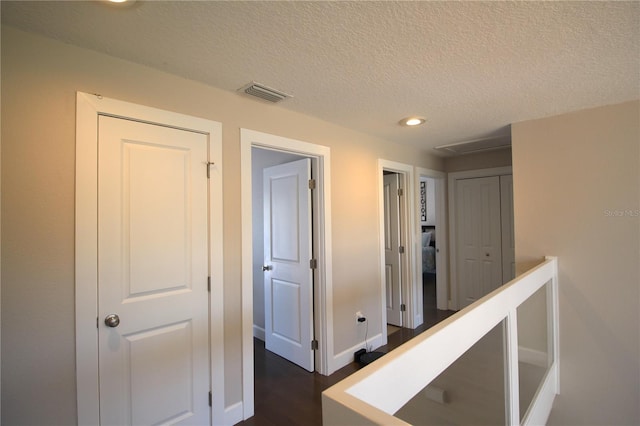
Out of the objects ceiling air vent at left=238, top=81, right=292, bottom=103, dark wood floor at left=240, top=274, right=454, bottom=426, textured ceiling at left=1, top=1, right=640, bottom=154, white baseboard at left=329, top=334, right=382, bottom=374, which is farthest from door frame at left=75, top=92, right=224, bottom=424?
white baseboard at left=329, top=334, right=382, bottom=374

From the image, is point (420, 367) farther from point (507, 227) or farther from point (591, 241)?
point (507, 227)

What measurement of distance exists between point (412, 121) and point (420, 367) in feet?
7.42

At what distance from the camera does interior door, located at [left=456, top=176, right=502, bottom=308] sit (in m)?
3.97

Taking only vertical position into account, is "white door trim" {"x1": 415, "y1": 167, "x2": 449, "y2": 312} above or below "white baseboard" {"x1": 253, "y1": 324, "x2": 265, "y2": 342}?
above

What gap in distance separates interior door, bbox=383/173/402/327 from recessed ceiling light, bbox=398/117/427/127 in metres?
1.11

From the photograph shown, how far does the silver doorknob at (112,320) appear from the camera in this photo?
1.52 m

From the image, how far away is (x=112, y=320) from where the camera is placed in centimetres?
153

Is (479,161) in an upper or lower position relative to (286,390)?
upper

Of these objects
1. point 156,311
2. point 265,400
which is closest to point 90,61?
point 156,311

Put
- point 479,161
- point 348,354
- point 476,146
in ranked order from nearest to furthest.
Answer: point 348,354, point 476,146, point 479,161

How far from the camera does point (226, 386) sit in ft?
6.43

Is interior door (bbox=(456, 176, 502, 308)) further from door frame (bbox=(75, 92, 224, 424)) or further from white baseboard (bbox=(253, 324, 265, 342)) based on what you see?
door frame (bbox=(75, 92, 224, 424))

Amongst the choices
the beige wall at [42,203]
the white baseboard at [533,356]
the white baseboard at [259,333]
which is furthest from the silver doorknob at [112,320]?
the white baseboard at [533,356]

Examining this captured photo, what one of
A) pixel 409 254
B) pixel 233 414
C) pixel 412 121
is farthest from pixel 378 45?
pixel 409 254
